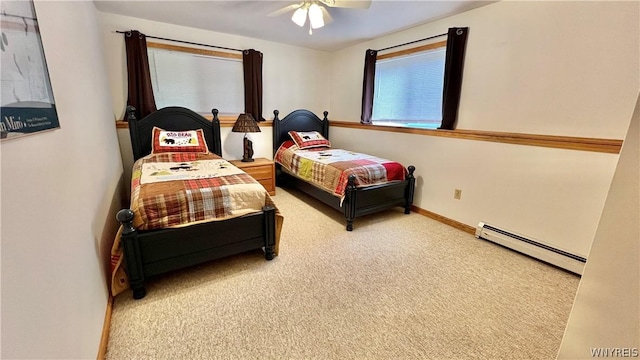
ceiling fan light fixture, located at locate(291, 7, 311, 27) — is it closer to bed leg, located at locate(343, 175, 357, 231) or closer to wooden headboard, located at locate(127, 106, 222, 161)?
bed leg, located at locate(343, 175, 357, 231)

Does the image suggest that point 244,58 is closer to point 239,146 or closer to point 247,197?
point 239,146

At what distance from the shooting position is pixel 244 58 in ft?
12.6

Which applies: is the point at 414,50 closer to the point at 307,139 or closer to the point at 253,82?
the point at 307,139

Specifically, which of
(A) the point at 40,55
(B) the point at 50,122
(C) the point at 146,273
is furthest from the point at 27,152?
(C) the point at 146,273

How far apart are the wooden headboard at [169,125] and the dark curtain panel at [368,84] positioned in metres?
2.15

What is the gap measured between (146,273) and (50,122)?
112 centimetres

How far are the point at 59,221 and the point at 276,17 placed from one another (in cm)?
288

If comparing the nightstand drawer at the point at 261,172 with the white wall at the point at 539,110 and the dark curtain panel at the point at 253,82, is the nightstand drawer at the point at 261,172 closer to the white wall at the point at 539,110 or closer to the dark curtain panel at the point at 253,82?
the dark curtain panel at the point at 253,82

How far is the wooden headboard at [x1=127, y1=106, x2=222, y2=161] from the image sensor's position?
321 cm

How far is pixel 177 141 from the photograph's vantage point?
10.7 feet

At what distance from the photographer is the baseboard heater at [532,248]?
211cm

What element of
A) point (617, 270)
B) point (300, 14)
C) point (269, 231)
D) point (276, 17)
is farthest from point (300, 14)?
point (617, 270)

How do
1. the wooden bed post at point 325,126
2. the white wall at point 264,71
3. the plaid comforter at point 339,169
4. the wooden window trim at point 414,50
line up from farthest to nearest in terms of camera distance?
the wooden bed post at point 325,126, the white wall at point 264,71, the wooden window trim at point 414,50, the plaid comforter at point 339,169

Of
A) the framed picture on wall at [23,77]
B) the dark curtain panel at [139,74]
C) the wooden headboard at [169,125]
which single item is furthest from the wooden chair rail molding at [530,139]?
the framed picture on wall at [23,77]
